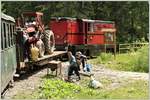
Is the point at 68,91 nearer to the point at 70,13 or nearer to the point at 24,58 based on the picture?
the point at 24,58

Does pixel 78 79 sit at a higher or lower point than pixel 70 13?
lower

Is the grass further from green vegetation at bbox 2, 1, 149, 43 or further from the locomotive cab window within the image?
green vegetation at bbox 2, 1, 149, 43

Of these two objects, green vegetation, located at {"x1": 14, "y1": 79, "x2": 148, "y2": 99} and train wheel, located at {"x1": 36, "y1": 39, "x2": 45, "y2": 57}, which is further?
train wheel, located at {"x1": 36, "y1": 39, "x2": 45, "y2": 57}

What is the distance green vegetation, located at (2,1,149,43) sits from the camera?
47.9 metres

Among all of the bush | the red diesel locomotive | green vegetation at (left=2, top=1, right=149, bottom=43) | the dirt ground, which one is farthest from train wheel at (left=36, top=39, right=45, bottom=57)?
green vegetation at (left=2, top=1, right=149, bottom=43)

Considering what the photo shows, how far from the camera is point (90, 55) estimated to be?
103ft

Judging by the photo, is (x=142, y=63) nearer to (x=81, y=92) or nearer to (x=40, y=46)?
Answer: (x=40, y=46)

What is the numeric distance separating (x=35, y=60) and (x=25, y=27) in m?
2.39

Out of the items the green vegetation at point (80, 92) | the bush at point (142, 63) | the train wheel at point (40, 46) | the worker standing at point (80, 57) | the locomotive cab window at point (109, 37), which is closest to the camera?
the green vegetation at point (80, 92)

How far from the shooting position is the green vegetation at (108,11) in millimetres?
47875

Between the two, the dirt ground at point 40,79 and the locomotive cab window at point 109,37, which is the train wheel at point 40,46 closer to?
the dirt ground at point 40,79

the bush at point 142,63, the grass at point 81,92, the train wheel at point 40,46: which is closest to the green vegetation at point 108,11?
the bush at point 142,63

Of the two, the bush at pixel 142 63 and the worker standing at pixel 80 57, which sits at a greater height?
the worker standing at pixel 80 57

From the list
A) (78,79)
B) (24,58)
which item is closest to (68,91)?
(78,79)
